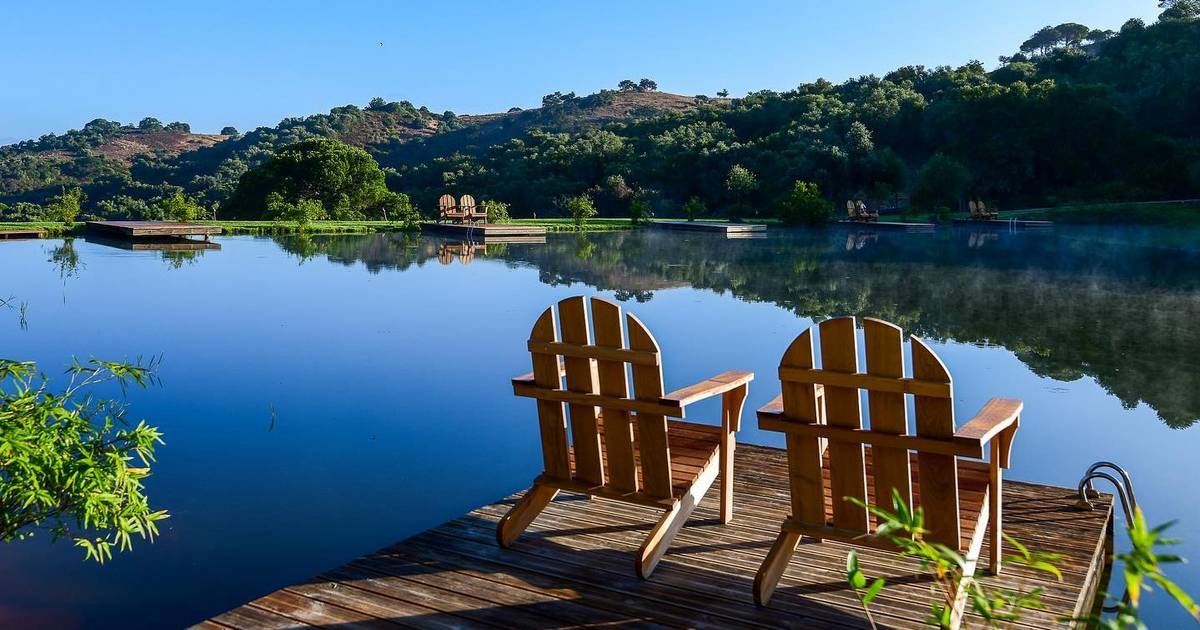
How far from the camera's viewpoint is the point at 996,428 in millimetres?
2541

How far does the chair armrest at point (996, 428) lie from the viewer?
243cm

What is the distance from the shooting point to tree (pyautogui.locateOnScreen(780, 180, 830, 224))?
25.9m

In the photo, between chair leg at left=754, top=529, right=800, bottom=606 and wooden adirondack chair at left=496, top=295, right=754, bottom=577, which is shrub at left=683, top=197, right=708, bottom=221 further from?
chair leg at left=754, top=529, right=800, bottom=606

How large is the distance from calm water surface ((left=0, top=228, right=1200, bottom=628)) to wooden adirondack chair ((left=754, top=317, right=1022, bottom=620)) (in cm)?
98

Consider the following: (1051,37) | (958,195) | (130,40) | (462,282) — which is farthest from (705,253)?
(130,40)

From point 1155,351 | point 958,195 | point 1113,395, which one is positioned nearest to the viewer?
point 1113,395

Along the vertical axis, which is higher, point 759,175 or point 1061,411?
point 759,175

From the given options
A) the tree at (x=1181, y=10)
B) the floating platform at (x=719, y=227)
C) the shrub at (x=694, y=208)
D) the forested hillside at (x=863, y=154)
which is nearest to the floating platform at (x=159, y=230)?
the forested hillside at (x=863, y=154)

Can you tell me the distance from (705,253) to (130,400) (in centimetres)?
1221

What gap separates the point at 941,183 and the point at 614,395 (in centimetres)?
2769

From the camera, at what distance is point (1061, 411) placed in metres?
5.55

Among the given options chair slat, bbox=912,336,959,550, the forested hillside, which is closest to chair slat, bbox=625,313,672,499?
chair slat, bbox=912,336,959,550

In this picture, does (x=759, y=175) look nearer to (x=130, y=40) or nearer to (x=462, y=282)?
(x=462, y=282)

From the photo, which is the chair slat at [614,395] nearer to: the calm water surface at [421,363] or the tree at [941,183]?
the calm water surface at [421,363]
